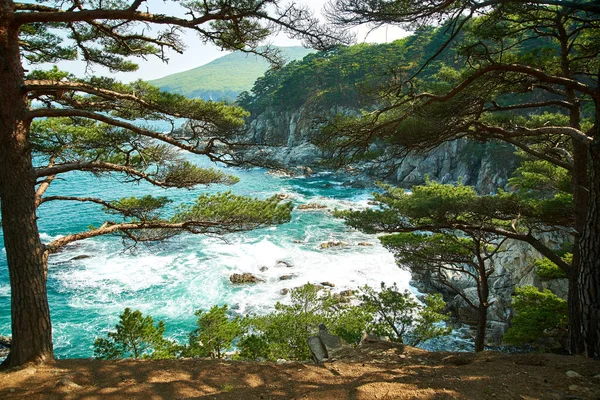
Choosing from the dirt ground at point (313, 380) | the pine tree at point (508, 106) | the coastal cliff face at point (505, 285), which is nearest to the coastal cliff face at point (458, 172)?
the coastal cliff face at point (505, 285)

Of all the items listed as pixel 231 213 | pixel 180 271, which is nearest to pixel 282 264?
pixel 180 271

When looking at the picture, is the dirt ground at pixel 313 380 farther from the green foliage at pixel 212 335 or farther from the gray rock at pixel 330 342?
the green foliage at pixel 212 335

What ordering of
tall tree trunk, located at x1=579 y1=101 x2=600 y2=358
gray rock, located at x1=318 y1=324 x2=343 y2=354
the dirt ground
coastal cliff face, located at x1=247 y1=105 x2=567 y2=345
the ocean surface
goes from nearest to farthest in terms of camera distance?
the dirt ground, tall tree trunk, located at x1=579 y1=101 x2=600 y2=358, gray rock, located at x1=318 y1=324 x2=343 y2=354, coastal cliff face, located at x1=247 y1=105 x2=567 y2=345, the ocean surface

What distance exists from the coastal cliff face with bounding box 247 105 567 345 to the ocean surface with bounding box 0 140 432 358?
3.70 meters

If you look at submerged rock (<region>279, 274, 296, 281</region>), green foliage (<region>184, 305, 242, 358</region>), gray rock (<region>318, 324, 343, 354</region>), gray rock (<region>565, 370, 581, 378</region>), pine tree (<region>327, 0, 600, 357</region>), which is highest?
pine tree (<region>327, 0, 600, 357</region>)

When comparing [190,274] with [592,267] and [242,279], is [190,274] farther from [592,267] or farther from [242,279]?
[592,267]

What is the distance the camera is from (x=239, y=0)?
4.16 m

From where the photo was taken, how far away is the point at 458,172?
3111cm

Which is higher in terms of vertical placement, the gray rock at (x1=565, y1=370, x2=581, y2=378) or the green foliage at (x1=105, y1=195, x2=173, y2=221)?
the green foliage at (x1=105, y1=195, x2=173, y2=221)

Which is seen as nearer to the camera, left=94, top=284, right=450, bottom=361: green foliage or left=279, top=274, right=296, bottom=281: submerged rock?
left=94, top=284, right=450, bottom=361: green foliage

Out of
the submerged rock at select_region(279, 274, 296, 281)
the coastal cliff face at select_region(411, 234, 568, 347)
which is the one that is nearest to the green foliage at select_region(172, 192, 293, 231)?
the coastal cliff face at select_region(411, 234, 568, 347)

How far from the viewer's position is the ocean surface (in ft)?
45.5

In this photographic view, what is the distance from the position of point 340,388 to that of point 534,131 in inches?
174

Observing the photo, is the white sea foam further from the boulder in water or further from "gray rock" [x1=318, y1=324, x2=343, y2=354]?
"gray rock" [x1=318, y1=324, x2=343, y2=354]
